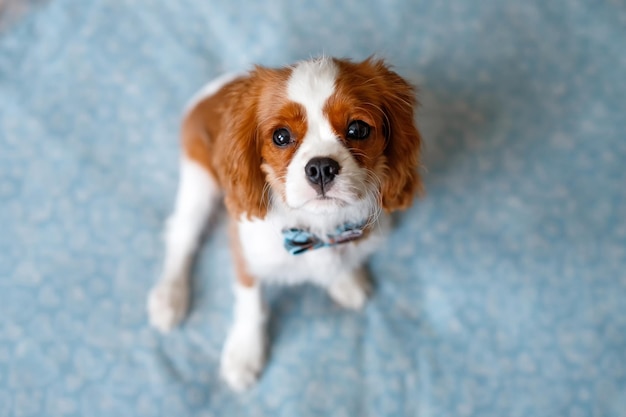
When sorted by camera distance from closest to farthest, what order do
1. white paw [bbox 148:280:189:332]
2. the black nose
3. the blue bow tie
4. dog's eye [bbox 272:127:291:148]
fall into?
the black nose
dog's eye [bbox 272:127:291:148]
the blue bow tie
white paw [bbox 148:280:189:332]

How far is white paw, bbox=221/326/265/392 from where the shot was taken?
216 cm

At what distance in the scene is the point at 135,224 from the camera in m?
2.46

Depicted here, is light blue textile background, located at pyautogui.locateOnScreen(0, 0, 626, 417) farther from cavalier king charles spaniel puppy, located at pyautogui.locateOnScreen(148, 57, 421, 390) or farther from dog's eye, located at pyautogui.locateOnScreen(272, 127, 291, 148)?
dog's eye, located at pyautogui.locateOnScreen(272, 127, 291, 148)

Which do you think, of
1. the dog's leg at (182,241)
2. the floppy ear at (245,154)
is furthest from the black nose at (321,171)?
the dog's leg at (182,241)

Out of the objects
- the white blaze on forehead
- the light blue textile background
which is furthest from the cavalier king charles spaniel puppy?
the light blue textile background

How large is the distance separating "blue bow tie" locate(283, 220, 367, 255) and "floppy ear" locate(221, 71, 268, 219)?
136 mm

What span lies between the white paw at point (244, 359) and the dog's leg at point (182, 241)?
0.27 metres

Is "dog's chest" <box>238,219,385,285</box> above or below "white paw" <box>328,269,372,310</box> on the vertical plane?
above

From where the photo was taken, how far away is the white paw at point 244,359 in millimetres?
2158

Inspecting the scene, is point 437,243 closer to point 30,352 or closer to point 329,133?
point 329,133

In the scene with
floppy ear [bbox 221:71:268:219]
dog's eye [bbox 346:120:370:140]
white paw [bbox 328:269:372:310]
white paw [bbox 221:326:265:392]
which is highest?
dog's eye [bbox 346:120:370:140]

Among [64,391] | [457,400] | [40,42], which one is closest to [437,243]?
[457,400]

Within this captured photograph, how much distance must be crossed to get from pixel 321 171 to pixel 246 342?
3.12ft

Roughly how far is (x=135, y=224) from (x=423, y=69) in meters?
1.47
